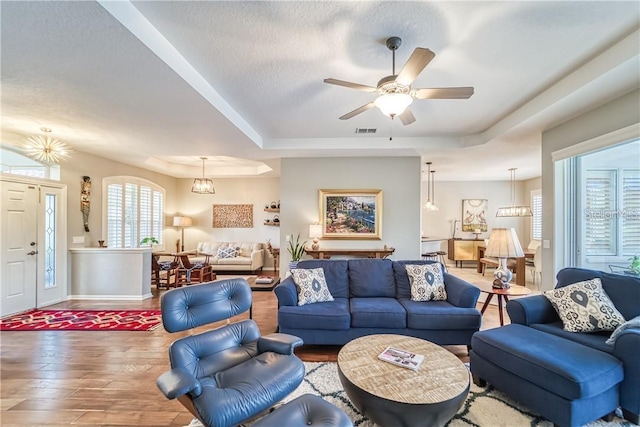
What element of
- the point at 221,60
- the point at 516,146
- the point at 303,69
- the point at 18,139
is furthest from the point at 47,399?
the point at 516,146

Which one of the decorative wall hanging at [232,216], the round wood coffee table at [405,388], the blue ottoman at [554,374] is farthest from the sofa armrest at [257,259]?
the blue ottoman at [554,374]

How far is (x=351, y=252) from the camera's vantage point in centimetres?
558

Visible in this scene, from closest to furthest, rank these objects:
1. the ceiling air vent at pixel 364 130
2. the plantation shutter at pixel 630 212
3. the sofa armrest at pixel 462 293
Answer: the sofa armrest at pixel 462 293
the plantation shutter at pixel 630 212
the ceiling air vent at pixel 364 130

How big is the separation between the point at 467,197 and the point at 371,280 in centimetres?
676

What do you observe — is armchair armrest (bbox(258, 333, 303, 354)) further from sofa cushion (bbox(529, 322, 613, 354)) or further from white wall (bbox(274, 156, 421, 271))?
white wall (bbox(274, 156, 421, 271))

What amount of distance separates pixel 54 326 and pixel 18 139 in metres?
2.94

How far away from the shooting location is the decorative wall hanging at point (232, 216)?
8.38 metres

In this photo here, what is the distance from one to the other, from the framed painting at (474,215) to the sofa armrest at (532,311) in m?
6.62

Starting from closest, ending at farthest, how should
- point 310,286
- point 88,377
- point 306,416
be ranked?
1. point 306,416
2. point 88,377
3. point 310,286

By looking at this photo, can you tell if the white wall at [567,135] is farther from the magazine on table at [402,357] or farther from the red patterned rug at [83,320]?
the red patterned rug at [83,320]

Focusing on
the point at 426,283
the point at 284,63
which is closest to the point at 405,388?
the point at 426,283

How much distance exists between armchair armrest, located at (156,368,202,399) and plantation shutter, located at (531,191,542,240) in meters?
9.30

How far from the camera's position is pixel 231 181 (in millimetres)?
8461

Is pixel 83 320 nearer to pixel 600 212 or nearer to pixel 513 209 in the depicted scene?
pixel 600 212
